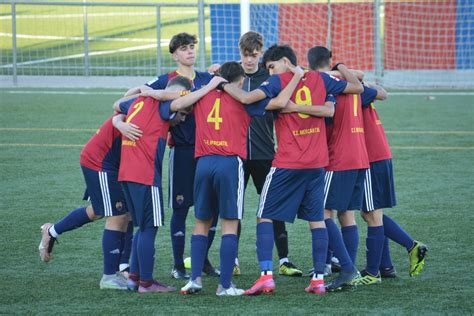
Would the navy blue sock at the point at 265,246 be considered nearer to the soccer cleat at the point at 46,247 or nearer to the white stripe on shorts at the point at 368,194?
the white stripe on shorts at the point at 368,194

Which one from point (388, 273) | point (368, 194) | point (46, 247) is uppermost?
point (368, 194)

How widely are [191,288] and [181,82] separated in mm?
1441

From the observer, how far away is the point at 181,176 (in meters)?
7.23

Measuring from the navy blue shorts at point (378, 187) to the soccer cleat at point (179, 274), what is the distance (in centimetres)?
143

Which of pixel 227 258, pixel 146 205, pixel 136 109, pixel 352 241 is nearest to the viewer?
pixel 227 258

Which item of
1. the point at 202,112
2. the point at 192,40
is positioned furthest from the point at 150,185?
the point at 192,40

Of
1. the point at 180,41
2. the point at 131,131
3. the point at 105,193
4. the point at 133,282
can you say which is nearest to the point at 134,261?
the point at 133,282

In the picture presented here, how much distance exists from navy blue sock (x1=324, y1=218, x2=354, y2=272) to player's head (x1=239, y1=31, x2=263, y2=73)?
1.41m

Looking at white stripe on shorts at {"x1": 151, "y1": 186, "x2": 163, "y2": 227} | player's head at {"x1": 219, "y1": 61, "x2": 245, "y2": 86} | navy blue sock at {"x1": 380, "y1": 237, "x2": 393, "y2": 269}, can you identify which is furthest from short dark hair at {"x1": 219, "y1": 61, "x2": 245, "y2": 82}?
navy blue sock at {"x1": 380, "y1": 237, "x2": 393, "y2": 269}

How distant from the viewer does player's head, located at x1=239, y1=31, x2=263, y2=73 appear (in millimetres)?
7340

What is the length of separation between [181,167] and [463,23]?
60.2 ft

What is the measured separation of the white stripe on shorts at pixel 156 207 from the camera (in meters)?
6.60

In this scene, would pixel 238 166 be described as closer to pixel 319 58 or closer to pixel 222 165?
pixel 222 165

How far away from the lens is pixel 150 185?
21.7 ft
